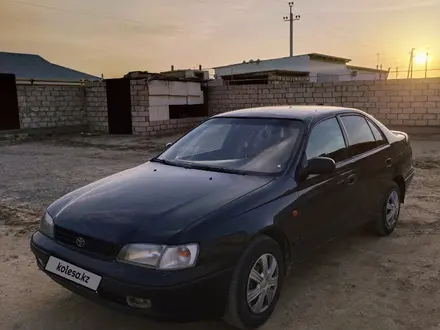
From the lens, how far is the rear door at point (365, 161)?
12.1ft

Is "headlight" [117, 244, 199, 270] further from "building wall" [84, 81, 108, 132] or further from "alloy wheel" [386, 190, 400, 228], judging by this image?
"building wall" [84, 81, 108, 132]

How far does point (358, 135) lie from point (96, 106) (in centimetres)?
1527

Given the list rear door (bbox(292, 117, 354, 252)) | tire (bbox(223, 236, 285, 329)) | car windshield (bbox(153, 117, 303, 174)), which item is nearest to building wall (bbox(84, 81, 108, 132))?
car windshield (bbox(153, 117, 303, 174))

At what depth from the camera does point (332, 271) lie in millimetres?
3479

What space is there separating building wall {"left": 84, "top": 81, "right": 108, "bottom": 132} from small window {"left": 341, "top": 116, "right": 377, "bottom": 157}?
14.5 metres

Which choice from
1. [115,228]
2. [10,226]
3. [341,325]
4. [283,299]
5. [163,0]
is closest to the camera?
[115,228]

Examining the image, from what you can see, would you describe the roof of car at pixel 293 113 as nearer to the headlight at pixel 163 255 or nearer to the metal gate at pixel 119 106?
the headlight at pixel 163 255

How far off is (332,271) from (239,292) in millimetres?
1387

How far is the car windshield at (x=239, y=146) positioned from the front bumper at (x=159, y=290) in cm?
105

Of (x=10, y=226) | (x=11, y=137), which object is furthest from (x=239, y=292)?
(x=11, y=137)

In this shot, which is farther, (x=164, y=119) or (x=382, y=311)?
(x=164, y=119)

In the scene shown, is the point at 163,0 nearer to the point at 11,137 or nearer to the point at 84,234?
the point at 11,137

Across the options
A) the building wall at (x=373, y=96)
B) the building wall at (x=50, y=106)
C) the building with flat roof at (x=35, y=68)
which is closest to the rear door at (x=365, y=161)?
the building wall at (x=373, y=96)

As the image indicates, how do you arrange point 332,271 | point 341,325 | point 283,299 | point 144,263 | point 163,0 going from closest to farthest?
1. point 144,263
2. point 341,325
3. point 283,299
4. point 332,271
5. point 163,0
